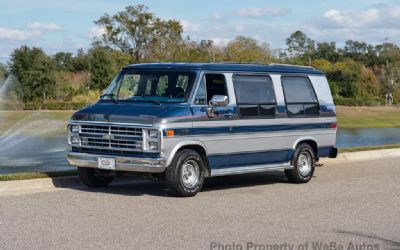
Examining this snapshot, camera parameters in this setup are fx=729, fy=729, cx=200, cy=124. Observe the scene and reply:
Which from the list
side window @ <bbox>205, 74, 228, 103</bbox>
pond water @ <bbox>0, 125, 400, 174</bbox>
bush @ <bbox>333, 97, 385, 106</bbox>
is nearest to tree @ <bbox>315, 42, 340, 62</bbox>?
bush @ <bbox>333, 97, 385, 106</bbox>

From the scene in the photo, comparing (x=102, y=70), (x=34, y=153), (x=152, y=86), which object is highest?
(x=102, y=70)

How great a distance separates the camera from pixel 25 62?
4638 centimetres

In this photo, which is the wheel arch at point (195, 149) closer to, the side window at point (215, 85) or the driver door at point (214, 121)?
the driver door at point (214, 121)

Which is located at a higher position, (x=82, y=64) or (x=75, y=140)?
(x=82, y=64)

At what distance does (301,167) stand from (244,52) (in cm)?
4014

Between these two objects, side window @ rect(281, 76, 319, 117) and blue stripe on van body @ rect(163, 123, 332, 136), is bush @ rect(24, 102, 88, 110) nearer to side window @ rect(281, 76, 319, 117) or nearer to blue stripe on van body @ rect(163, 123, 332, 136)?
side window @ rect(281, 76, 319, 117)

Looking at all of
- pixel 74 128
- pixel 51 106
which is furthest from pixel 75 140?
pixel 51 106

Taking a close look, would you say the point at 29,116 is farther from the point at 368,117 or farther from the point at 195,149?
the point at 195,149

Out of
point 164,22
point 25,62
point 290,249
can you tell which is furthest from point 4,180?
point 164,22

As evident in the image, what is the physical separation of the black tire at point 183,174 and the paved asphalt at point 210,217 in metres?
0.16

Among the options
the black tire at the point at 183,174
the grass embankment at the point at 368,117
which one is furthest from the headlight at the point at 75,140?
the grass embankment at the point at 368,117

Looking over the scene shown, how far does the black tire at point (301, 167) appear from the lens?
46.8ft

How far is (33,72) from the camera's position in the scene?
45125mm

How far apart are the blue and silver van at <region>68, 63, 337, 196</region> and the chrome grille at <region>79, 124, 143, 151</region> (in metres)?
0.02
